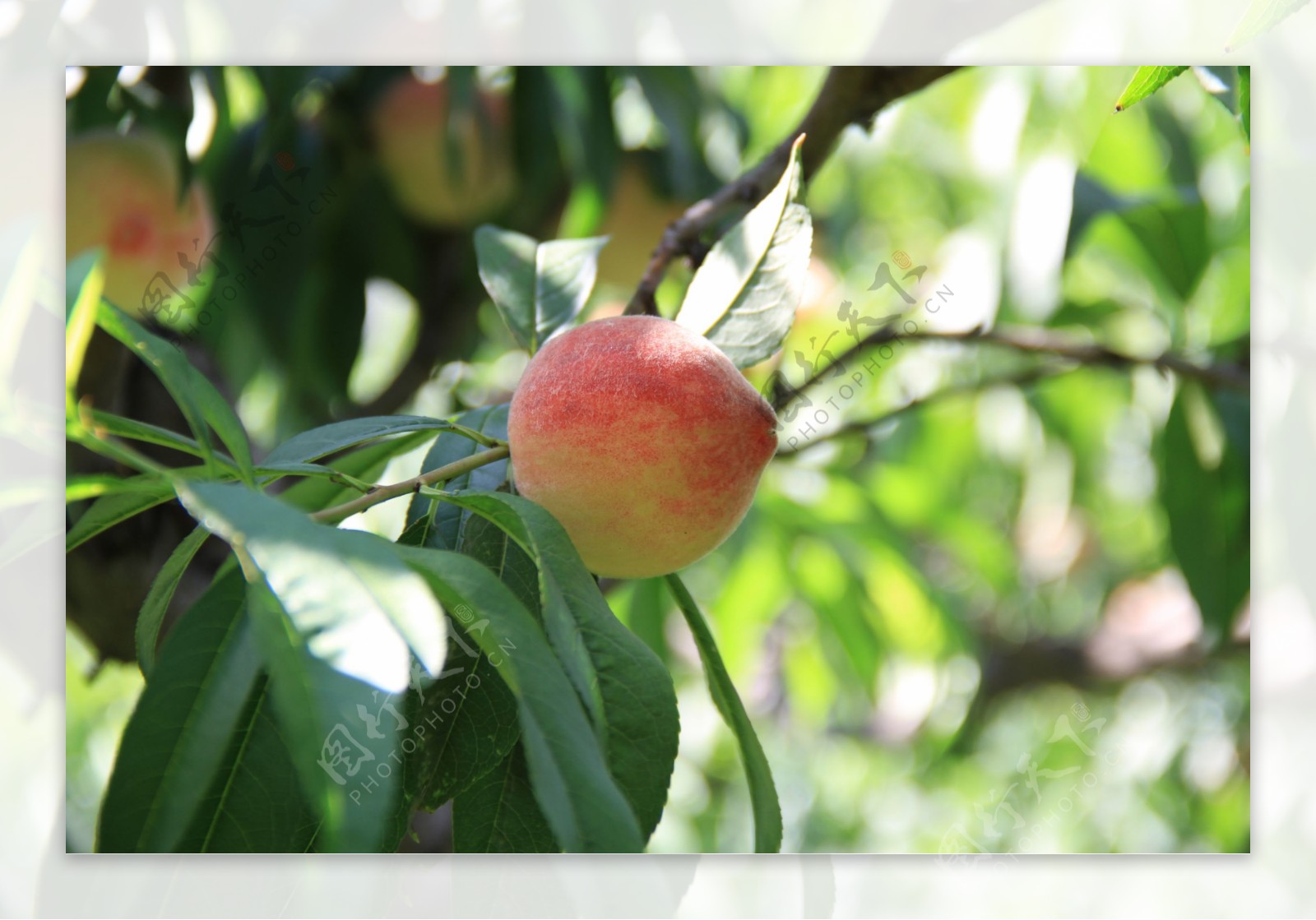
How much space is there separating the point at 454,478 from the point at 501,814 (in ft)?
0.50

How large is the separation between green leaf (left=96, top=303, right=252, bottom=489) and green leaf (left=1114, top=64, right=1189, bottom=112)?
0.44 m

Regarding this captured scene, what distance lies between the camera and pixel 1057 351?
91 centimetres

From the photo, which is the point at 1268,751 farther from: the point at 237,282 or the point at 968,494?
the point at 237,282

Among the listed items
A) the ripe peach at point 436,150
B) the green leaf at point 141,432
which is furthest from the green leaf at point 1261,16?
the ripe peach at point 436,150

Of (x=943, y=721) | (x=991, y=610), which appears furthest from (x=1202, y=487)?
(x=991, y=610)

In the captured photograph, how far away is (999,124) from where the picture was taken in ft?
3.96

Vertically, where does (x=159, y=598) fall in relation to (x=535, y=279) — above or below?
below

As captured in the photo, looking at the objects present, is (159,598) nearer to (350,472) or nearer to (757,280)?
(350,472)

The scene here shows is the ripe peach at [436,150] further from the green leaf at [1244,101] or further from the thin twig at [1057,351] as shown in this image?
the green leaf at [1244,101]

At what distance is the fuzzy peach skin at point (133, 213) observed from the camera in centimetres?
88

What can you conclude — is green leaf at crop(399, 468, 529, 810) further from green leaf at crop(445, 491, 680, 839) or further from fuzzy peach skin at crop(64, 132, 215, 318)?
fuzzy peach skin at crop(64, 132, 215, 318)

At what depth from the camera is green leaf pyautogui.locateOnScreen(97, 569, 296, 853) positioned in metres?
0.45

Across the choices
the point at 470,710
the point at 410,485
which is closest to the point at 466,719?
the point at 470,710

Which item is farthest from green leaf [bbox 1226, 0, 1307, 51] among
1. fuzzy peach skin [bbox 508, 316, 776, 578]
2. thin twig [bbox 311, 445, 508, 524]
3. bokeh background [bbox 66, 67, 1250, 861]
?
thin twig [bbox 311, 445, 508, 524]
